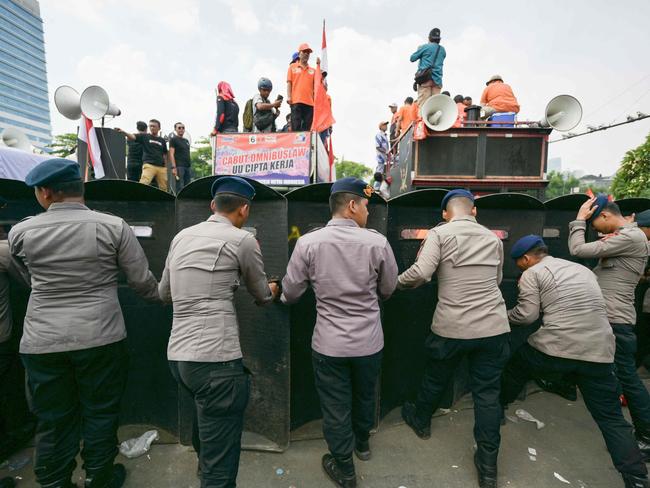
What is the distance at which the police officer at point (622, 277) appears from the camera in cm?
272

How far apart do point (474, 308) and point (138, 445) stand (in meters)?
2.96

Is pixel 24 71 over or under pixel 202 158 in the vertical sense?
over

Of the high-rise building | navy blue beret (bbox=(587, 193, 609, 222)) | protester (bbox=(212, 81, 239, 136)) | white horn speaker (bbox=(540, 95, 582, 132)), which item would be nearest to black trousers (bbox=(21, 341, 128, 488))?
navy blue beret (bbox=(587, 193, 609, 222))

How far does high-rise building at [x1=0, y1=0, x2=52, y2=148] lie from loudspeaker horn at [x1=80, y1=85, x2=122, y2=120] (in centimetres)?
10241

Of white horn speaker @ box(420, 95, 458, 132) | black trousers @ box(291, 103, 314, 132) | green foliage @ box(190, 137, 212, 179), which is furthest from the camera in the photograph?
green foliage @ box(190, 137, 212, 179)

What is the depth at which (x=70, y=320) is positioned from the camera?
1.96 metres

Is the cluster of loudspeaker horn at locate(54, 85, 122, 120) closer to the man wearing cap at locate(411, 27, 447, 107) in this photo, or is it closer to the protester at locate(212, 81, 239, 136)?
the protester at locate(212, 81, 239, 136)

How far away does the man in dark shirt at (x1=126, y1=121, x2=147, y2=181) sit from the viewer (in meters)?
7.11

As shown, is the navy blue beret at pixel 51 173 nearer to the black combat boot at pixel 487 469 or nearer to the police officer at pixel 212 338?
the police officer at pixel 212 338

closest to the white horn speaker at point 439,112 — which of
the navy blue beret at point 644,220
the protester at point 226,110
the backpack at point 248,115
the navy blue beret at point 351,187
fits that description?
the navy blue beret at point 644,220

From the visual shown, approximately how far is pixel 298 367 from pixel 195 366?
1.23 m

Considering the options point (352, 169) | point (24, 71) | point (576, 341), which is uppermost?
point (24, 71)

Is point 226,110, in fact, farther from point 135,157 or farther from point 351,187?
point 351,187

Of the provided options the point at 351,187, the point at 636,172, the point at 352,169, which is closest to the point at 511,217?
the point at 351,187
